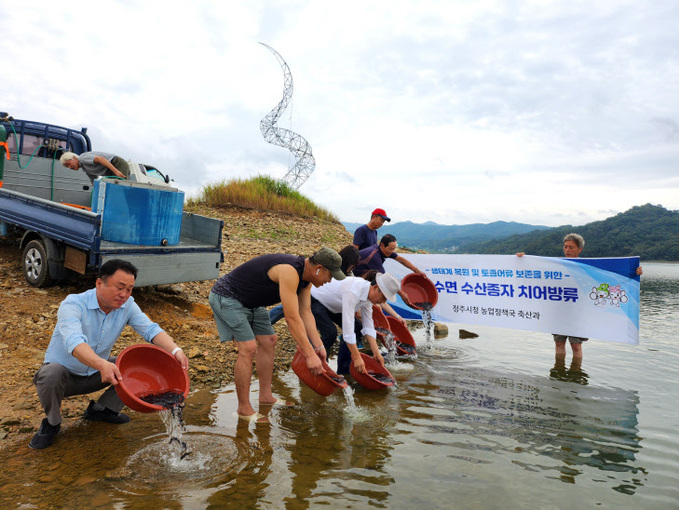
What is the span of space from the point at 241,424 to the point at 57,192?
22.0ft

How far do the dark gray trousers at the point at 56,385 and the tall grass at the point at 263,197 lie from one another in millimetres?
12427

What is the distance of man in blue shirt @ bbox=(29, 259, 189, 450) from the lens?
3.18 meters

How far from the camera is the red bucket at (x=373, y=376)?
15.8ft

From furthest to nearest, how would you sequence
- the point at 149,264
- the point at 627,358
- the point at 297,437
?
the point at 627,358 → the point at 149,264 → the point at 297,437

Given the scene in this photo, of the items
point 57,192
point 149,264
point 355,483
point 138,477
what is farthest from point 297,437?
point 57,192

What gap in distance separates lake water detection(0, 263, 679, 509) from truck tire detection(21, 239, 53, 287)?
3.30 metres

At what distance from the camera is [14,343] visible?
4.94 meters

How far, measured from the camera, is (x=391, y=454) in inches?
141

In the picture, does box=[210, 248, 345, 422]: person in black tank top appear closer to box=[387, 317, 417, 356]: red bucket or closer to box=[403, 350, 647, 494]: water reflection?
box=[403, 350, 647, 494]: water reflection

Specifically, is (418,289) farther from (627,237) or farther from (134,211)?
(627,237)

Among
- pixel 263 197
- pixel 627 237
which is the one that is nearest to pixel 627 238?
pixel 627 237

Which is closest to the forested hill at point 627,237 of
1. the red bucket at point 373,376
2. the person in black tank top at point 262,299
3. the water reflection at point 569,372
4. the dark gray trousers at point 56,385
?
the water reflection at point 569,372

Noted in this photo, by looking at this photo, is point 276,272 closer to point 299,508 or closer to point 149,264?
point 299,508

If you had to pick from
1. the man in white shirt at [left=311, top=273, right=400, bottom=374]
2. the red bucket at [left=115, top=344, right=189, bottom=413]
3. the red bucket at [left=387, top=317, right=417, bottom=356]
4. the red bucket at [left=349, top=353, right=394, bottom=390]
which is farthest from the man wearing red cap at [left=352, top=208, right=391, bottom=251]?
the red bucket at [left=115, top=344, right=189, bottom=413]
